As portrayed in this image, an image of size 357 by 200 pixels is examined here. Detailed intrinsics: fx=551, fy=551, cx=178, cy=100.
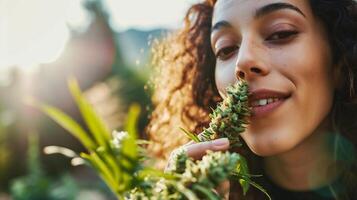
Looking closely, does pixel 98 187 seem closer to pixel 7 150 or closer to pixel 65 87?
pixel 7 150

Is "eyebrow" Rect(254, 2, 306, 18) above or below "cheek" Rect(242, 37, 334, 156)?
above

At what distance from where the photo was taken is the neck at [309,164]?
8.65ft

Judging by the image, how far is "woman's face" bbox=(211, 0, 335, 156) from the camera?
2.24 meters

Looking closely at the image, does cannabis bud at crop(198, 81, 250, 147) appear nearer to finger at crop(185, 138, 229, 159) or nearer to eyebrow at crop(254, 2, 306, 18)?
finger at crop(185, 138, 229, 159)

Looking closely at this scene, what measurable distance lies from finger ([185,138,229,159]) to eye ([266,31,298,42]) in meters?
0.73

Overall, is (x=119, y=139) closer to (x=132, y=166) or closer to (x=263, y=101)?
(x=132, y=166)

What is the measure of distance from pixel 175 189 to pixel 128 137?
0.24m

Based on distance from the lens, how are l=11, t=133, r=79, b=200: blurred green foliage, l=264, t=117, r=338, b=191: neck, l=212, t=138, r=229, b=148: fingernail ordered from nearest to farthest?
1. l=212, t=138, r=229, b=148: fingernail
2. l=264, t=117, r=338, b=191: neck
3. l=11, t=133, r=79, b=200: blurred green foliage

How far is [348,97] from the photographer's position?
8.30 feet

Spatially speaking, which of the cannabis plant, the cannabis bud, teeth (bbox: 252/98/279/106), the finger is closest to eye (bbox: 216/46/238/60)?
teeth (bbox: 252/98/279/106)

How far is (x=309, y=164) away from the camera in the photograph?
106 inches

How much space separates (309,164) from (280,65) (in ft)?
2.14

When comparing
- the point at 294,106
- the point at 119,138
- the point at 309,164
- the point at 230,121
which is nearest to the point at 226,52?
the point at 294,106

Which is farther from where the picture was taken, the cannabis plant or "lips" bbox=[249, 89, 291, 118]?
"lips" bbox=[249, 89, 291, 118]
